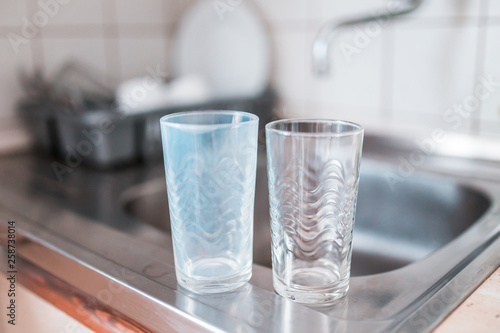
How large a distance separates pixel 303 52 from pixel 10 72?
24.2 inches

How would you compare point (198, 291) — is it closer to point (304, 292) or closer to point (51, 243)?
point (304, 292)

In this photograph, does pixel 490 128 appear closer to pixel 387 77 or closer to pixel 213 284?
pixel 387 77

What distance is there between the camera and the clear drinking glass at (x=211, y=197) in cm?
37

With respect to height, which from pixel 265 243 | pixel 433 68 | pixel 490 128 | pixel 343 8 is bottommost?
pixel 265 243

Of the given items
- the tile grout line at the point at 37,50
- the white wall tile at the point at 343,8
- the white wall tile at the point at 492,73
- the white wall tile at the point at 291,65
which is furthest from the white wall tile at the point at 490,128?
the tile grout line at the point at 37,50

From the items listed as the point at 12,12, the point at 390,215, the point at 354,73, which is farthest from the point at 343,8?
the point at 12,12

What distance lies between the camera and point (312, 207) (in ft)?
1.18

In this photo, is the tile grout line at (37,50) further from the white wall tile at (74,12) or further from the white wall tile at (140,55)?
the white wall tile at (140,55)

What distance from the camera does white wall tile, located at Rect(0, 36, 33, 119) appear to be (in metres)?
0.95

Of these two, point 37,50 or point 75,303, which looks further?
point 37,50

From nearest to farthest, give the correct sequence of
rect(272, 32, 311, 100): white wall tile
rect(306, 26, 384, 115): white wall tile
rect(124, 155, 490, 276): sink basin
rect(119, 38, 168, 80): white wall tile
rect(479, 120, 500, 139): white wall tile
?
1. rect(124, 155, 490, 276): sink basin
2. rect(479, 120, 500, 139): white wall tile
3. rect(306, 26, 384, 115): white wall tile
4. rect(272, 32, 311, 100): white wall tile
5. rect(119, 38, 168, 80): white wall tile

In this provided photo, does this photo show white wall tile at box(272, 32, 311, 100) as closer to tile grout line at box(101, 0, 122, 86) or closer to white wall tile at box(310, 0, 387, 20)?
white wall tile at box(310, 0, 387, 20)

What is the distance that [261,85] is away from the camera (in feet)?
3.56

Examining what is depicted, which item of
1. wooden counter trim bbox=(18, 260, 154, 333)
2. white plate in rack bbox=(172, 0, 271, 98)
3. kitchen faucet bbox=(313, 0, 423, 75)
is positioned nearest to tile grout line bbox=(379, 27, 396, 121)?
kitchen faucet bbox=(313, 0, 423, 75)
